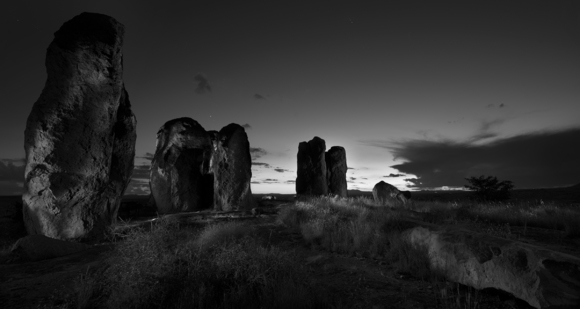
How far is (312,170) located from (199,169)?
8.40 m

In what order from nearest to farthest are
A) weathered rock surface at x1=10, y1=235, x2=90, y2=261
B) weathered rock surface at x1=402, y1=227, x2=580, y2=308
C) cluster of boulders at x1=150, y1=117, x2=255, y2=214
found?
weathered rock surface at x1=402, y1=227, x2=580, y2=308 < weathered rock surface at x1=10, y1=235, x2=90, y2=261 < cluster of boulders at x1=150, y1=117, x2=255, y2=214

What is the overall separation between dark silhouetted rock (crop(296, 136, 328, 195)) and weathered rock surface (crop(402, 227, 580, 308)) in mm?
16225

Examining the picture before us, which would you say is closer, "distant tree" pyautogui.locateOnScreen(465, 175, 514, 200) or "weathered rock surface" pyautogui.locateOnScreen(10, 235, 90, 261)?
"weathered rock surface" pyautogui.locateOnScreen(10, 235, 90, 261)

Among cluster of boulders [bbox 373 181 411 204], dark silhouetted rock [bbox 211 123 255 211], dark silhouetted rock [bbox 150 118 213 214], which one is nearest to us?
dark silhouetted rock [bbox 211 123 255 211]

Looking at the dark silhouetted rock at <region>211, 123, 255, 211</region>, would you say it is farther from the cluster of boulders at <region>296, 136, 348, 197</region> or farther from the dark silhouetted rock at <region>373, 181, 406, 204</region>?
the dark silhouetted rock at <region>373, 181, 406, 204</region>

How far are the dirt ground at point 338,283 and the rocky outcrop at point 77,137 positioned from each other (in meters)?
2.12

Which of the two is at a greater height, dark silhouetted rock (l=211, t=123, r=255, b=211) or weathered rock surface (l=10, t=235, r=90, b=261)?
dark silhouetted rock (l=211, t=123, r=255, b=211)

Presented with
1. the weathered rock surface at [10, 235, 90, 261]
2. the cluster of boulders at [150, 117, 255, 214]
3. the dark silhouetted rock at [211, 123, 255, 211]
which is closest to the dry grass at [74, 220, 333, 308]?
the weathered rock surface at [10, 235, 90, 261]

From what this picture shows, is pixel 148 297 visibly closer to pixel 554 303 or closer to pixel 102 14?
pixel 554 303

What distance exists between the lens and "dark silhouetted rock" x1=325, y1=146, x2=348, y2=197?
2381cm

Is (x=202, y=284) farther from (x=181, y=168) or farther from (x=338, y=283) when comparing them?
(x=181, y=168)

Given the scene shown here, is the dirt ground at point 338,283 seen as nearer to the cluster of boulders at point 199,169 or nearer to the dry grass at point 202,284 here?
the dry grass at point 202,284

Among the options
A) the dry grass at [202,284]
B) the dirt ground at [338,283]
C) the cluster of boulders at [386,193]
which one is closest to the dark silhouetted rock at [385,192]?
the cluster of boulders at [386,193]

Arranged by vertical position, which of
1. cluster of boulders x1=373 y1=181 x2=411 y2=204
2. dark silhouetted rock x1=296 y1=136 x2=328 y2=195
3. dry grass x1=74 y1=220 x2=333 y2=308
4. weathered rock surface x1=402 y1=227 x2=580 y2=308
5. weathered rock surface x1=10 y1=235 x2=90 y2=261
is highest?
dark silhouetted rock x1=296 y1=136 x2=328 y2=195
